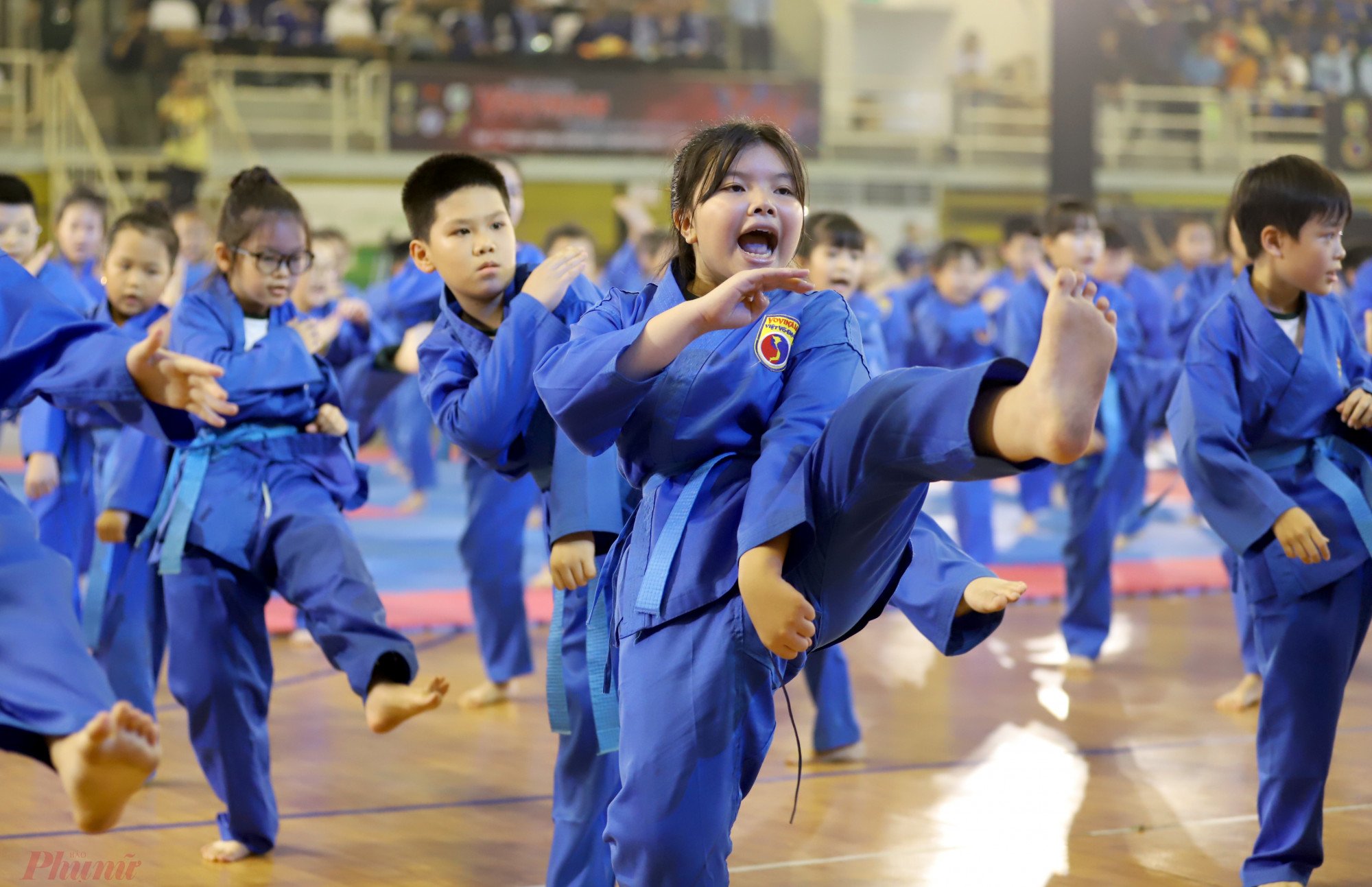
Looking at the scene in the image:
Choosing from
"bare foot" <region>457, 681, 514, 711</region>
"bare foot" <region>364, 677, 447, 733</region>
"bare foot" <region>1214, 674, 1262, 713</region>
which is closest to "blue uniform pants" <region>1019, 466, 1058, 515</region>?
"bare foot" <region>1214, 674, 1262, 713</region>

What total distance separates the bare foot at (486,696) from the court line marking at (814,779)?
1095mm

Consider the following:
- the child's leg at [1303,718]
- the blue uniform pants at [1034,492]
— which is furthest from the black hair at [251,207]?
the blue uniform pants at [1034,492]

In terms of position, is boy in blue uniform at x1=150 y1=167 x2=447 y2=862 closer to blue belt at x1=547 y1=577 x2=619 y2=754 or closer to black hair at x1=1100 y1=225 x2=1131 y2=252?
blue belt at x1=547 y1=577 x2=619 y2=754

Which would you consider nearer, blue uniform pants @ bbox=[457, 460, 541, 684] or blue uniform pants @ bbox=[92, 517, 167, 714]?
blue uniform pants @ bbox=[92, 517, 167, 714]

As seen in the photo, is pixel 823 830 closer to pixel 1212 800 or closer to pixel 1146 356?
pixel 1212 800

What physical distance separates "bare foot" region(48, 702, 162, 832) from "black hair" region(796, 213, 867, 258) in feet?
9.05

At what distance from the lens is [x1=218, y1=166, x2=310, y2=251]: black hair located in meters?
3.26

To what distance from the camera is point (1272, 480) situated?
9.71 ft

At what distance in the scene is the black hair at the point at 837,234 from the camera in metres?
4.33

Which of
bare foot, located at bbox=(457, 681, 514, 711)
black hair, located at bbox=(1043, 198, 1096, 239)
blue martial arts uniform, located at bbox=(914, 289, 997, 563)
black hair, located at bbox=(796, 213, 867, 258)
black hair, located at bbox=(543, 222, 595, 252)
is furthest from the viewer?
blue martial arts uniform, located at bbox=(914, 289, 997, 563)

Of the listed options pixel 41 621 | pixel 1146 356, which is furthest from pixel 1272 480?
pixel 1146 356

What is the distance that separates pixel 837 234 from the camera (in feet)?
14.3

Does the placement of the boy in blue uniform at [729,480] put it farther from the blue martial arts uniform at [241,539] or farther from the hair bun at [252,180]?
the hair bun at [252,180]

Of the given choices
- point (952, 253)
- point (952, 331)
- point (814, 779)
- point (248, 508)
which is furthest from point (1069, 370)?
point (952, 253)
